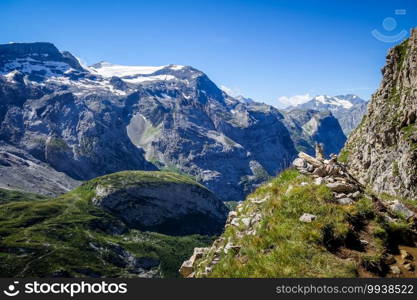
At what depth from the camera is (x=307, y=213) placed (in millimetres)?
17156

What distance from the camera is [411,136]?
6469 cm

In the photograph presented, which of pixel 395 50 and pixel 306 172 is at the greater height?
pixel 395 50

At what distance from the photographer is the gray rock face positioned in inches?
2344

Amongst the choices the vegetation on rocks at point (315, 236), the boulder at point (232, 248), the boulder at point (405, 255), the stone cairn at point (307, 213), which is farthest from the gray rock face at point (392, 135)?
the boulder at point (232, 248)

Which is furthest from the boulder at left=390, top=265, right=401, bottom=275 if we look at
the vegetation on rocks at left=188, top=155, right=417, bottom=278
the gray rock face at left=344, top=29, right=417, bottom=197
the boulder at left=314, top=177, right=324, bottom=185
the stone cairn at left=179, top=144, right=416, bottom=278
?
the gray rock face at left=344, top=29, right=417, bottom=197

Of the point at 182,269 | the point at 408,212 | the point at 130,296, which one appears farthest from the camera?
the point at 182,269

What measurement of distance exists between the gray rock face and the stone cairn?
3695 cm

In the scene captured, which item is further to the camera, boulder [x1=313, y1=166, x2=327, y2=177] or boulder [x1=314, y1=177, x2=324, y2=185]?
boulder [x1=313, y1=166, x2=327, y2=177]

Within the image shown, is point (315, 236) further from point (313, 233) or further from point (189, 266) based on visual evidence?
→ point (189, 266)

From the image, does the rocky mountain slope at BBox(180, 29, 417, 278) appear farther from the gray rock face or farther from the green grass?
the gray rock face

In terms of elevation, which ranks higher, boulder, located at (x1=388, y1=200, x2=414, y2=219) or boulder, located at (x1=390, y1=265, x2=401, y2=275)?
boulder, located at (x1=388, y1=200, x2=414, y2=219)

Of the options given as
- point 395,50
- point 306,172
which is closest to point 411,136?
point 395,50

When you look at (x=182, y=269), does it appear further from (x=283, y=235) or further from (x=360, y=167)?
(x=360, y=167)

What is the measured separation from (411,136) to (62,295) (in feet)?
217
